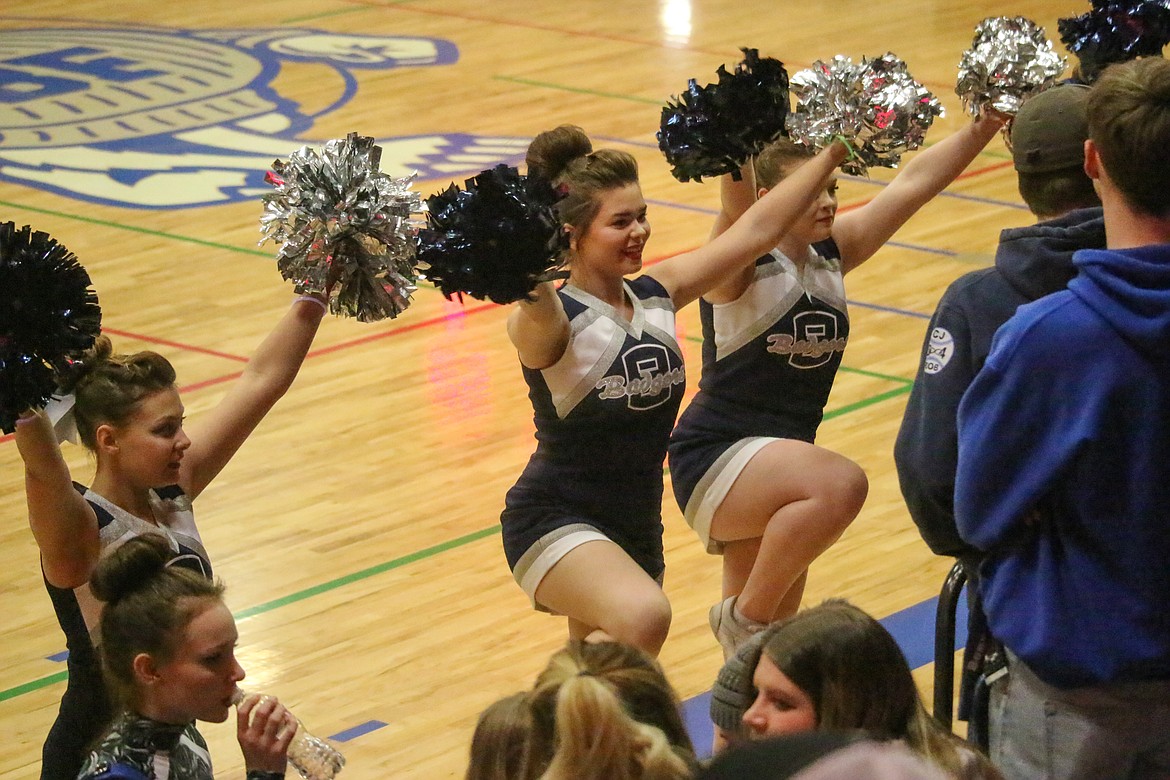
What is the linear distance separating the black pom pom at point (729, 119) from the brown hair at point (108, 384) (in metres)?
1.14

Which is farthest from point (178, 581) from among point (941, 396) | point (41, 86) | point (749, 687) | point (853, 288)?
point (41, 86)

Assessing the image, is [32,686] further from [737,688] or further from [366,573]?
[737,688]

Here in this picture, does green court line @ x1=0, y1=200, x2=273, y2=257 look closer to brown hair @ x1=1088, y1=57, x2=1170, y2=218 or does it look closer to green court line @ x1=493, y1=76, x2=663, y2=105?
green court line @ x1=493, y1=76, x2=663, y2=105

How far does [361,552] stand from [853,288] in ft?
11.1

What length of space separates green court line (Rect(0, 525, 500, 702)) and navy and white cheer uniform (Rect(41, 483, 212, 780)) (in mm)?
1554

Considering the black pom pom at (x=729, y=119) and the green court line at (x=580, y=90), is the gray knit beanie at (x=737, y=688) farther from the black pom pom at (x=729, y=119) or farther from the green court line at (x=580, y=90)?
the green court line at (x=580, y=90)

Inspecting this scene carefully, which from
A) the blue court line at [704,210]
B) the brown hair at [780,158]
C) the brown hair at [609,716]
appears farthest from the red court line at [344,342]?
the brown hair at [609,716]

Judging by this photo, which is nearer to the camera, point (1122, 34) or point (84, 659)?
point (84, 659)

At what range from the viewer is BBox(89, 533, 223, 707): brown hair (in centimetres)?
264

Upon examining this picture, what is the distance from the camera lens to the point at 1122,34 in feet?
11.0

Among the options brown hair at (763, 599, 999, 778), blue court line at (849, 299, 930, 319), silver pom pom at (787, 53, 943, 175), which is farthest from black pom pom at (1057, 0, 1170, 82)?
blue court line at (849, 299, 930, 319)

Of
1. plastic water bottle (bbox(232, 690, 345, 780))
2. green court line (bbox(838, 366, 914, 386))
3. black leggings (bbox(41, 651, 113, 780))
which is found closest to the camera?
plastic water bottle (bbox(232, 690, 345, 780))

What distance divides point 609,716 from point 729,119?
187 cm

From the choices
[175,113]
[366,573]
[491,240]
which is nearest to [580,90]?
[175,113]
